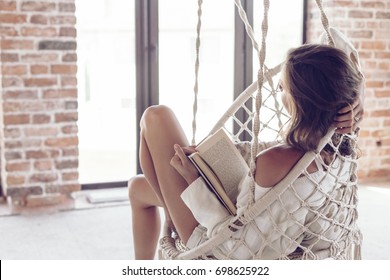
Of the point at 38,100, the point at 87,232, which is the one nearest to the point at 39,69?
the point at 38,100

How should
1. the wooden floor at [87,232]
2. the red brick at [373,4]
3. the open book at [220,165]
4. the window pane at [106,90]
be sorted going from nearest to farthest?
the open book at [220,165] < the wooden floor at [87,232] < the window pane at [106,90] < the red brick at [373,4]

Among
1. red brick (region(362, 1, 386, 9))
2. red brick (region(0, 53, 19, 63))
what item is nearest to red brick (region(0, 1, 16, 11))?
red brick (region(0, 53, 19, 63))

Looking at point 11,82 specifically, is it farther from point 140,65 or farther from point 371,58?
point 371,58

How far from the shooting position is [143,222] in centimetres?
182

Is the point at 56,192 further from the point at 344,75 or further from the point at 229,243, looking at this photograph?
the point at 344,75

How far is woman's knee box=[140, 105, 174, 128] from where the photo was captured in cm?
158

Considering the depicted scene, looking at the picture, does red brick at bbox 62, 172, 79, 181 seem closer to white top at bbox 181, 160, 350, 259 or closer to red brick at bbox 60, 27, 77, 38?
red brick at bbox 60, 27, 77, 38

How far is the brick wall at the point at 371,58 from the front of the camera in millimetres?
3498

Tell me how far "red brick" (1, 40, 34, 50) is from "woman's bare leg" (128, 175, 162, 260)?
1.38 meters

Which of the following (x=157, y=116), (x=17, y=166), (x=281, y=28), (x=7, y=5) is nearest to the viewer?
(x=157, y=116)

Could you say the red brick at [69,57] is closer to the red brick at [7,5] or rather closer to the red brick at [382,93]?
the red brick at [7,5]

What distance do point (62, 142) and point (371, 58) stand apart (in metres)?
2.07

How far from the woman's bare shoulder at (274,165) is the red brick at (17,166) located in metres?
1.93

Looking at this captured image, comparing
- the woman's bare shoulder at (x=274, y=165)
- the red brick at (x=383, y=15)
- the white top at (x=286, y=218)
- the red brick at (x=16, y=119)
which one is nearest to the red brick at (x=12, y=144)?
the red brick at (x=16, y=119)
